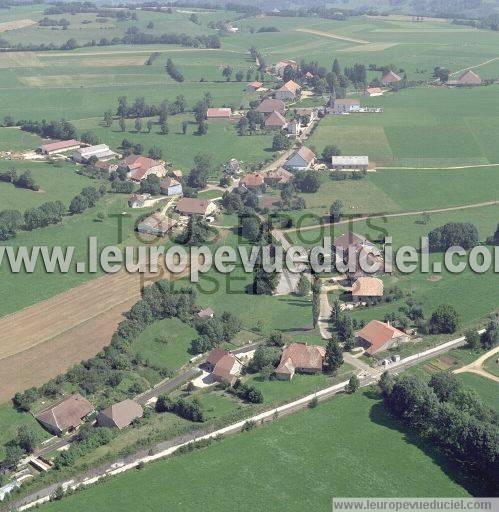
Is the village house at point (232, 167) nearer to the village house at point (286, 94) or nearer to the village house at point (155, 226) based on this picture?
the village house at point (155, 226)

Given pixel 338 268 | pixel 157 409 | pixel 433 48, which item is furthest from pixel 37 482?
pixel 433 48

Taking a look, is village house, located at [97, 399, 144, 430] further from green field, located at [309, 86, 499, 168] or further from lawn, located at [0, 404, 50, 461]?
green field, located at [309, 86, 499, 168]

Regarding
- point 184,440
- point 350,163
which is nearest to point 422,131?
point 350,163

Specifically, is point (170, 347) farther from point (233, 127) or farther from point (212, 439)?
point (233, 127)

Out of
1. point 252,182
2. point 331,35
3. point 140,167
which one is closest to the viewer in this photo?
point 252,182

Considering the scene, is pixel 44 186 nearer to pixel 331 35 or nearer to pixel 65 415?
pixel 65 415

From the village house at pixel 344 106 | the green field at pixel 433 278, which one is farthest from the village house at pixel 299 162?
the village house at pixel 344 106
